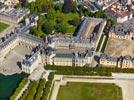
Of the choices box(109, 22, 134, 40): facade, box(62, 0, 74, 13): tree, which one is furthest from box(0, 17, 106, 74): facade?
box(62, 0, 74, 13): tree

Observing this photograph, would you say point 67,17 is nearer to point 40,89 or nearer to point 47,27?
point 47,27

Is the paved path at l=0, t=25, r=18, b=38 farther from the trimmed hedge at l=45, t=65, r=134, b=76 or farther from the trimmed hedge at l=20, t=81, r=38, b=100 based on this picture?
the trimmed hedge at l=20, t=81, r=38, b=100

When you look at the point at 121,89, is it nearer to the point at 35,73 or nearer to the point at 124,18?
the point at 35,73

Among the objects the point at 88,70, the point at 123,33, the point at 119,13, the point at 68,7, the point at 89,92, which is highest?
the point at 68,7

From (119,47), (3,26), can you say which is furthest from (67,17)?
(119,47)

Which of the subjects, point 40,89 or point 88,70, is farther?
point 88,70

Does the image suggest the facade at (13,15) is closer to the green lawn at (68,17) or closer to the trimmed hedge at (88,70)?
the green lawn at (68,17)

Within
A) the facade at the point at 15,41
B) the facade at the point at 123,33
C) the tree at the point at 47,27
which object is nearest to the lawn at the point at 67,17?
the tree at the point at 47,27
